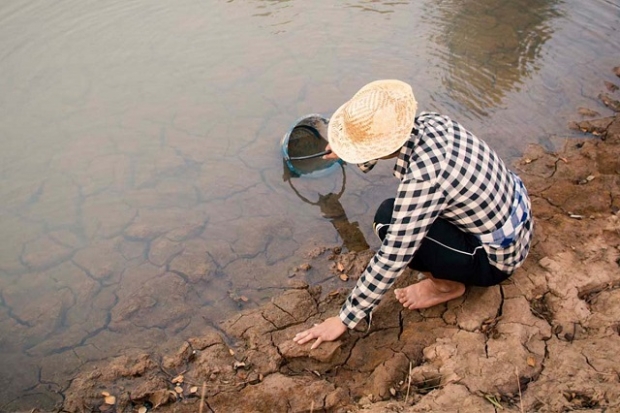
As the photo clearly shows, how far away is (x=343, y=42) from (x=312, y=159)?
2.12m

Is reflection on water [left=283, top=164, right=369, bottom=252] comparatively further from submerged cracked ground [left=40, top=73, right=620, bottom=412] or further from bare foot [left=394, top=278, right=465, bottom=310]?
bare foot [left=394, top=278, right=465, bottom=310]

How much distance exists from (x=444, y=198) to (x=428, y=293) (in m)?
0.88

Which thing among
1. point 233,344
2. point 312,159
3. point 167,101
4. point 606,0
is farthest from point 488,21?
point 233,344

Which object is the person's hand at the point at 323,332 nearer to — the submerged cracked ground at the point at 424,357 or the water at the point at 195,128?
the submerged cracked ground at the point at 424,357

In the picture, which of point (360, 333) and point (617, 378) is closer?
point (617, 378)

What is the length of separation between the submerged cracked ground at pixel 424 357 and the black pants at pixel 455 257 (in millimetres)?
287

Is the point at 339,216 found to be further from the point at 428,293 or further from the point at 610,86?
the point at 610,86

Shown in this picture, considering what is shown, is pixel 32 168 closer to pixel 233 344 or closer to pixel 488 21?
pixel 233 344

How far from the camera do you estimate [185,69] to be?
17.1 ft

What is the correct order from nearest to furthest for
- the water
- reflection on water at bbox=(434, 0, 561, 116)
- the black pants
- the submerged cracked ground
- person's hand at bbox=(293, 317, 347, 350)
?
the submerged cracked ground, the black pants, person's hand at bbox=(293, 317, 347, 350), the water, reflection on water at bbox=(434, 0, 561, 116)

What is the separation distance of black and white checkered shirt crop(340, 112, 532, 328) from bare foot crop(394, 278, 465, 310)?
39 cm

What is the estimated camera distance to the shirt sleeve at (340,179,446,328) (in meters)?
2.16

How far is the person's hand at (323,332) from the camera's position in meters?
2.68

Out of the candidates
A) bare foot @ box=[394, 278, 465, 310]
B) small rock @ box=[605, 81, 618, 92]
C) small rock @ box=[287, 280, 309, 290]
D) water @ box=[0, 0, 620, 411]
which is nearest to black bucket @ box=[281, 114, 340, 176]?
water @ box=[0, 0, 620, 411]
